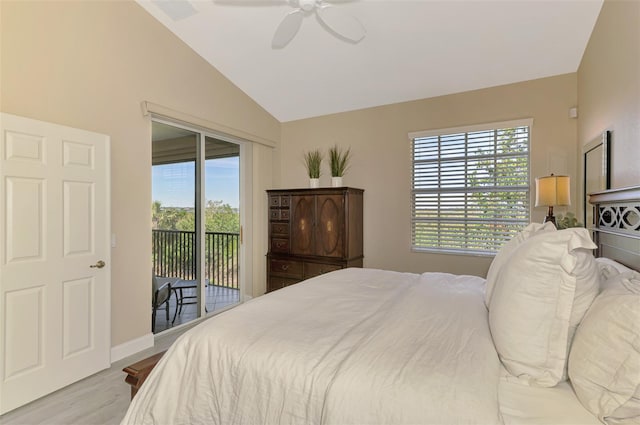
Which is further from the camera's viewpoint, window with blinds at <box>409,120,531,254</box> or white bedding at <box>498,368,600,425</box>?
window with blinds at <box>409,120,531,254</box>

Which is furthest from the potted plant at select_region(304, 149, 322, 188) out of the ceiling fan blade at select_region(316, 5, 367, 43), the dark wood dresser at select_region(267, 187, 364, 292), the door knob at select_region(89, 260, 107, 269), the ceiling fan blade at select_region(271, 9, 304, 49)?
the door knob at select_region(89, 260, 107, 269)

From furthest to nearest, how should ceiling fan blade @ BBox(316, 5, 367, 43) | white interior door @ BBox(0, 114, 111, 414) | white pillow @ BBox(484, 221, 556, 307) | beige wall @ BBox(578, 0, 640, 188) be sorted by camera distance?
ceiling fan blade @ BBox(316, 5, 367, 43), white interior door @ BBox(0, 114, 111, 414), beige wall @ BBox(578, 0, 640, 188), white pillow @ BBox(484, 221, 556, 307)

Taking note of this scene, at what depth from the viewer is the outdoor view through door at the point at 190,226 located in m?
3.59

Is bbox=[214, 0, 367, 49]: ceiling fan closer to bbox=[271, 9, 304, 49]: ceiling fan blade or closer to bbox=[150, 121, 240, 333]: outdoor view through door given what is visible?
bbox=[271, 9, 304, 49]: ceiling fan blade

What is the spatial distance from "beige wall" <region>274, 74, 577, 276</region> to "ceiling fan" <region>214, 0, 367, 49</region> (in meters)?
1.81

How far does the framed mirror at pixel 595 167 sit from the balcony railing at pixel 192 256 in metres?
3.95

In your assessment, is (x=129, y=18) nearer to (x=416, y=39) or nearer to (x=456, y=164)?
(x=416, y=39)

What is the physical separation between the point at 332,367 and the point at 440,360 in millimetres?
386

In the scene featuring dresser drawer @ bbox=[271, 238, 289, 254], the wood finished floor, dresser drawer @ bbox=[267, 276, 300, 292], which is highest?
dresser drawer @ bbox=[271, 238, 289, 254]

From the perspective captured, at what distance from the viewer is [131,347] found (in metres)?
3.06

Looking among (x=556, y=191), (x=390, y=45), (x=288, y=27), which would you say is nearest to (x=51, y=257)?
(x=288, y=27)

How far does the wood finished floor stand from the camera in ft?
6.83

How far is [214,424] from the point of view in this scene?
133cm

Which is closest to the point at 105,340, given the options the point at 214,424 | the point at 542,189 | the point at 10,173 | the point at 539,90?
the point at 10,173
